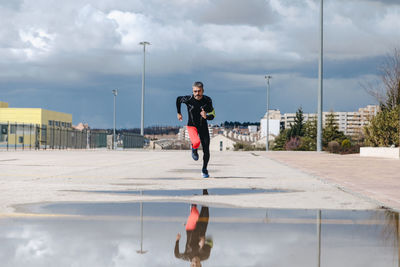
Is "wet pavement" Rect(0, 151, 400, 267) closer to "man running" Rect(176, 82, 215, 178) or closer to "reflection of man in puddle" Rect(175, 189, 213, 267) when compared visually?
"reflection of man in puddle" Rect(175, 189, 213, 267)

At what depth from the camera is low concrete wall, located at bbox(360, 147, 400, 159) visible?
30962 millimetres

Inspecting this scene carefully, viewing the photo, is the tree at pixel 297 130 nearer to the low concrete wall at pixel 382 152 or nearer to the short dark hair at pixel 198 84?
the low concrete wall at pixel 382 152

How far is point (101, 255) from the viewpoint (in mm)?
4547

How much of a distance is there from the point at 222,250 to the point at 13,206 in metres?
3.64

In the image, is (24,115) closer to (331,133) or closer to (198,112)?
(331,133)

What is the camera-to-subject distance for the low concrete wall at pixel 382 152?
102 ft

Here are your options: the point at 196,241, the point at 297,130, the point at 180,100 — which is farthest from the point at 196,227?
the point at 297,130

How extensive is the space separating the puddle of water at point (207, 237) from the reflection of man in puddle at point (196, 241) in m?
0.01

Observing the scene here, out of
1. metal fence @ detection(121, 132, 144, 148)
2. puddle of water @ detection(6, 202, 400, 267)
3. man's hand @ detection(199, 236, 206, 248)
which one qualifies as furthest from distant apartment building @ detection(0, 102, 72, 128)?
man's hand @ detection(199, 236, 206, 248)

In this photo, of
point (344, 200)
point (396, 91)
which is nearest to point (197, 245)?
point (344, 200)

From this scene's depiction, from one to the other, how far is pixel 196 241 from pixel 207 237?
219mm

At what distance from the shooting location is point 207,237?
5.35 metres

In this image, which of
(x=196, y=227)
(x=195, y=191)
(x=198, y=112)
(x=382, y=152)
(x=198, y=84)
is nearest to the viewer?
(x=196, y=227)

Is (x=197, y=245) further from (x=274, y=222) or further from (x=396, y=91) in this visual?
(x=396, y=91)
